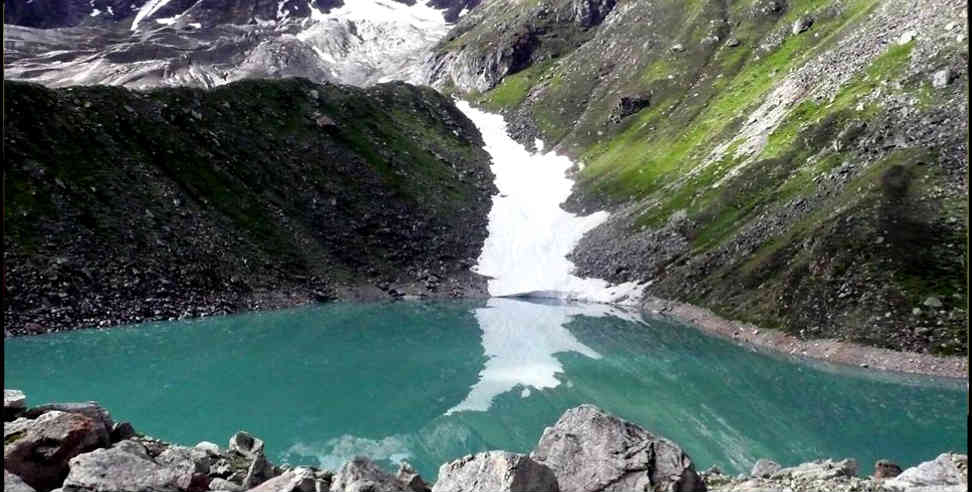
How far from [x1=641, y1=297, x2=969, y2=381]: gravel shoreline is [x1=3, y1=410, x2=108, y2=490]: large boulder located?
48.1 m

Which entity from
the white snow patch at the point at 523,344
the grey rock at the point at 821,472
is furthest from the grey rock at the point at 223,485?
the white snow patch at the point at 523,344

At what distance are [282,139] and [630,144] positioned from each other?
61632mm

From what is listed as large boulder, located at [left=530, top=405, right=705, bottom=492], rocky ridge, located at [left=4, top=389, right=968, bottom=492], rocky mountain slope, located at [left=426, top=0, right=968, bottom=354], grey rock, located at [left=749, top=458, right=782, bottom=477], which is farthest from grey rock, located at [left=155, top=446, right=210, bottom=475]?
rocky mountain slope, located at [left=426, top=0, right=968, bottom=354]

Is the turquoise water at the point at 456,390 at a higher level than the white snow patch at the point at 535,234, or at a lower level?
higher

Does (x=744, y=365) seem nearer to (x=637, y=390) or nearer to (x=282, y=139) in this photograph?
(x=637, y=390)

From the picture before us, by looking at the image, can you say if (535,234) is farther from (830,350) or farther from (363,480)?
(363,480)

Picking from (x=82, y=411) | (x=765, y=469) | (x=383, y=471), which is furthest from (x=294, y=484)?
(x=765, y=469)

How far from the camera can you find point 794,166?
85.6 m

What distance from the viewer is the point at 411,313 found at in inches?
3243

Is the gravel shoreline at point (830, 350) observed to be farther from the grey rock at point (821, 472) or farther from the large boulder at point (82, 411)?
the large boulder at point (82, 411)

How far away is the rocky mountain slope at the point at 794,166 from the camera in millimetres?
59969

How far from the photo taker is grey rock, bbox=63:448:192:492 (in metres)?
14.2

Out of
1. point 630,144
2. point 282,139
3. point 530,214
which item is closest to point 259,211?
point 282,139

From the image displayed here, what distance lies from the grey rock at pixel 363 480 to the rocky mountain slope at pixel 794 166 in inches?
1981
